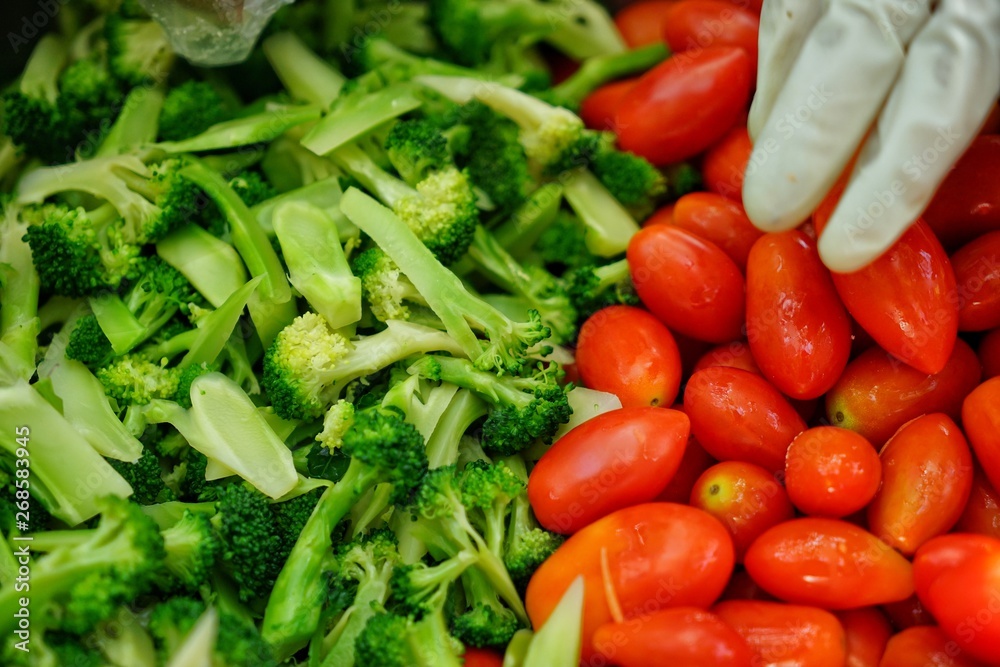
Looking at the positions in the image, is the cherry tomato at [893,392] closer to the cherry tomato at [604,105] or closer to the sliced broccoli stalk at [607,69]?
the cherry tomato at [604,105]

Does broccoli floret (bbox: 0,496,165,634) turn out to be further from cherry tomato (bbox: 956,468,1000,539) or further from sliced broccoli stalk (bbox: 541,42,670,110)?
sliced broccoli stalk (bbox: 541,42,670,110)

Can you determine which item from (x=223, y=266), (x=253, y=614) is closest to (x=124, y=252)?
(x=223, y=266)

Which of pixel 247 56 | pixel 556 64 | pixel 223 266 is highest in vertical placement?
pixel 247 56

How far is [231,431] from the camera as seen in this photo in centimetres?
133

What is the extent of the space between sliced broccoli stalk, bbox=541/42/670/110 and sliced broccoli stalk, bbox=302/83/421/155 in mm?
429

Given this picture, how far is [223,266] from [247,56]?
0.54 metres

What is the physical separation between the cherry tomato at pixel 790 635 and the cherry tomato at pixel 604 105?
3.40 ft

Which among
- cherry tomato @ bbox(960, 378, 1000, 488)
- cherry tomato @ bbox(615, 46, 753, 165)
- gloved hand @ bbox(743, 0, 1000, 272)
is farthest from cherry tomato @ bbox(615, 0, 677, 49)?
cherry tomato @ bbox(960, 378, 1000, 488)

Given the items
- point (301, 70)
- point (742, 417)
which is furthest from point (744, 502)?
point (301, 70)

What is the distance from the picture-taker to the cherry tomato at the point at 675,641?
1098 mm

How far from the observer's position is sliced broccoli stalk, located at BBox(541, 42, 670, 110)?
1.96 m

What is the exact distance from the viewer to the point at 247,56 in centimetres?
179

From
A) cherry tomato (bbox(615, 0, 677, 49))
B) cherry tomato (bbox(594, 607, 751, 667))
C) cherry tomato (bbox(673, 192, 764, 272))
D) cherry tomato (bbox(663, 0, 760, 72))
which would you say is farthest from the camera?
cherry tomato (bbox(615, 0, 677, 49))

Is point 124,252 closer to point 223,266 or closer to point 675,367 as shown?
point 223,266
